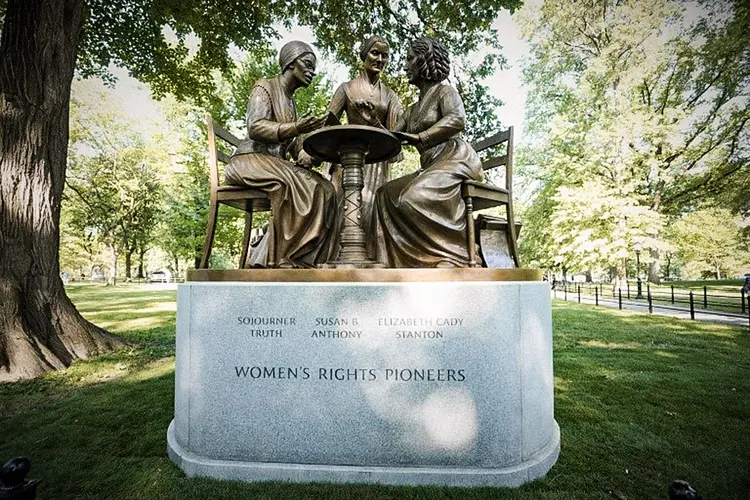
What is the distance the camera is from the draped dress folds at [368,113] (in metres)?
3.89

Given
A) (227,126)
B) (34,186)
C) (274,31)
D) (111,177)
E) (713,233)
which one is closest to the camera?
(34,186)

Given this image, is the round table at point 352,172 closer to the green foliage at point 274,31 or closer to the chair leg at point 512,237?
the chair leg at point 512,237

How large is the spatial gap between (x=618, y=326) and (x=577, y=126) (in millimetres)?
12675

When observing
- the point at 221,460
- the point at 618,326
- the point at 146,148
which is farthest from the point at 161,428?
the point at 146,148

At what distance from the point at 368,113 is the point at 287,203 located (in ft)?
3.83

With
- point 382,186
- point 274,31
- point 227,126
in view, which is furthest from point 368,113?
point 227,126

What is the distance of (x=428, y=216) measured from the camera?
3307 millimetres

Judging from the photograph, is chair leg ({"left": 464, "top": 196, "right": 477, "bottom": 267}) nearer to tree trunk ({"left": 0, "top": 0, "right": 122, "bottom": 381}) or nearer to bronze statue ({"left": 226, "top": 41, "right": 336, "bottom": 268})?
bronze statue ({"left": 226, "top": 41, "right": 336, "bottom": 268})

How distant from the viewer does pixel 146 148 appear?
30.8 meters

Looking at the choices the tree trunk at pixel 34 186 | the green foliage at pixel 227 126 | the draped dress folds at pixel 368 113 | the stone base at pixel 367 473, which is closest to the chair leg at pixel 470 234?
the draped dress folds at pixel 368 113

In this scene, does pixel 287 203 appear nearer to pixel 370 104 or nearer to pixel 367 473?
pixel 370 104

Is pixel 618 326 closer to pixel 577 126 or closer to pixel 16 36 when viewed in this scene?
pixel 577 126

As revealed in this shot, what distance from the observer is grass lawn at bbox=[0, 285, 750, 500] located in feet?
8.98

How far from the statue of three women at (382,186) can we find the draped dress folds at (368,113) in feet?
0.05
